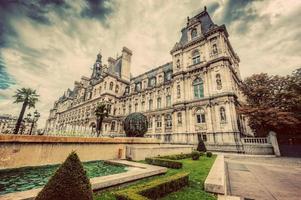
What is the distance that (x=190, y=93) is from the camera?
28.5m

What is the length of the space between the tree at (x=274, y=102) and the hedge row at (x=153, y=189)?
20.0m

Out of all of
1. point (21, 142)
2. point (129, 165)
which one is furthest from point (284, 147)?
point (21, 142)

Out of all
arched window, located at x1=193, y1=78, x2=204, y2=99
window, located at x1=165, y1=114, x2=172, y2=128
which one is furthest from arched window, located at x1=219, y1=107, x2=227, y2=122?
window, located at x1=165, y1=114, x2=172, y2=128

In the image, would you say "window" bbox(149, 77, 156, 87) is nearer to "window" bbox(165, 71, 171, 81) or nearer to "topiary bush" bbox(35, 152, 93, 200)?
"window" bbox(165, 71, 171, 81)

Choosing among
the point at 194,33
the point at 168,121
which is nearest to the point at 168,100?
the point at 168,121

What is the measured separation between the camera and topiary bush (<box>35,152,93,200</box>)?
2445mm

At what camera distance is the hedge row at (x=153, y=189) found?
368cm

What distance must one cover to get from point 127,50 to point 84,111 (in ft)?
83.9

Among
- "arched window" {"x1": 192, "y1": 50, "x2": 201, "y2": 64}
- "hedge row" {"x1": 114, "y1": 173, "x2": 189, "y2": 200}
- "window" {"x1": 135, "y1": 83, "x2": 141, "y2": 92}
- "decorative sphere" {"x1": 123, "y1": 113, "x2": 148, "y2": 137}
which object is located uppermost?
"arched window" {"x1": 192, "y1": 50, "x2": 201, "y2": 64}

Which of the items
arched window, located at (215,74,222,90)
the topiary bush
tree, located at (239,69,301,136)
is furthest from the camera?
arched window, located at (215,74,222,90)

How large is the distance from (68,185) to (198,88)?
1096 inches

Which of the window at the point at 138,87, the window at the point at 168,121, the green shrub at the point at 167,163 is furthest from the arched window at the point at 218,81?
the window at the point at 138,87

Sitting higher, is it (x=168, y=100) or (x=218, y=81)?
(x=218, y=81)

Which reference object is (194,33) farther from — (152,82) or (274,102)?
(274,102)
